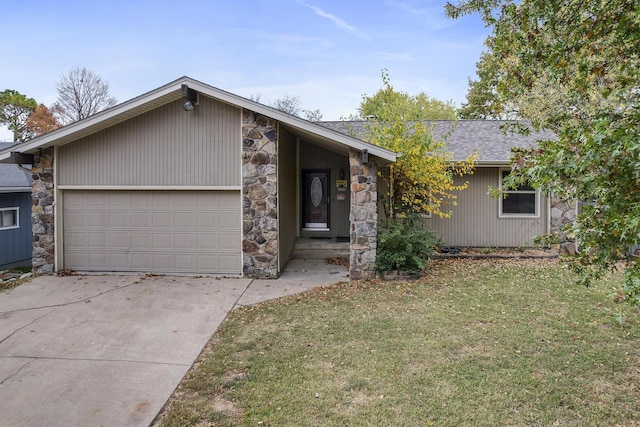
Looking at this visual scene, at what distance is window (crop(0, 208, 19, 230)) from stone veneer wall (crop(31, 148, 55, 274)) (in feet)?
7.92

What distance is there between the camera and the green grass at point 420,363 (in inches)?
130

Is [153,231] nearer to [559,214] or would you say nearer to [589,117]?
[589,117]

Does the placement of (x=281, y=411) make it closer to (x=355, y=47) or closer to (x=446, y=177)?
(x=446, y=177)

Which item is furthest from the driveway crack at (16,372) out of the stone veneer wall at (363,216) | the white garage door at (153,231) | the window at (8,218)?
the window at (8,218)

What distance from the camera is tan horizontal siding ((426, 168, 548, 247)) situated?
11.0 m

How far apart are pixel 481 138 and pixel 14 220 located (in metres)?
13.2

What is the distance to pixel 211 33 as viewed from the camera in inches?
579

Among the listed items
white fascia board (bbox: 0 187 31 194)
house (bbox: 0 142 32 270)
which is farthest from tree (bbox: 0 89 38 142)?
white fascia board (bbox: 0 187 31 194)

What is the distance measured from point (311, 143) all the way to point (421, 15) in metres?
4.33

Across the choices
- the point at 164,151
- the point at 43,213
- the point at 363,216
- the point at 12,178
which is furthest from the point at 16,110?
the point at 363,216

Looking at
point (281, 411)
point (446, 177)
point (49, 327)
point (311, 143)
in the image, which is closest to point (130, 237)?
point (49, 327)

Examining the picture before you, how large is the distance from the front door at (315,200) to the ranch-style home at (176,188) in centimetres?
246

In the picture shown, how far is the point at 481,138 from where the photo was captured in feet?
38.8

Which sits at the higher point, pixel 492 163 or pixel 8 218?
pixel 492 163
